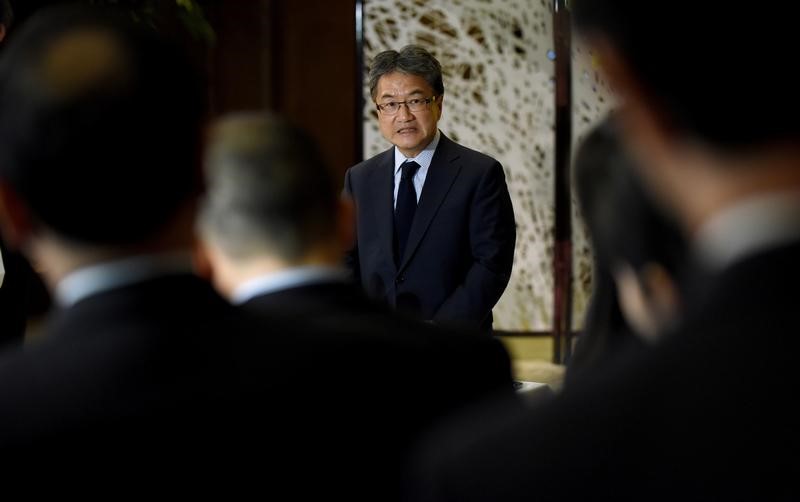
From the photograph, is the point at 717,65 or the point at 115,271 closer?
the point at 717,65

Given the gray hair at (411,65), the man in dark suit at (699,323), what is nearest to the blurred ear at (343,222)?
the man in dark suit at (699,323)

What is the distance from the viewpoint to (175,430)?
81cm

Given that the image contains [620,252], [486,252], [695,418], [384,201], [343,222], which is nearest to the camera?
[695,418]

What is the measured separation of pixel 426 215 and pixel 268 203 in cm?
189

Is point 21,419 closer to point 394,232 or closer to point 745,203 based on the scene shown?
point 745,203

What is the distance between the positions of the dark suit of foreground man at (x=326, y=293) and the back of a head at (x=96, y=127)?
0.45 ft

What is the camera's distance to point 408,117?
3031mm

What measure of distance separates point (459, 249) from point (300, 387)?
2.16 m

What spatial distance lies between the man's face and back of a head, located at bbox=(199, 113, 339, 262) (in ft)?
6.22

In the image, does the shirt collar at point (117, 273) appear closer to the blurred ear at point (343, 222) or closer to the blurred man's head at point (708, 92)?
the blurred ear at point (343, 222)

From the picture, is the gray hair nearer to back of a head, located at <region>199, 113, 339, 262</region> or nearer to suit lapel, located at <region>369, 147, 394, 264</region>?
suit lapel, located at <region>369, 147, 394, 264</region>

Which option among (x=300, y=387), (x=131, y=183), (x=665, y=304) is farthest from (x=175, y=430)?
(x=665, y=304)

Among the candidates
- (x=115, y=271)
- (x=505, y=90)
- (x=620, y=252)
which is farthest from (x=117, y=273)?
(x=505, y=90)

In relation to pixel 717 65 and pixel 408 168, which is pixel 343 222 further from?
pixel 408 168
